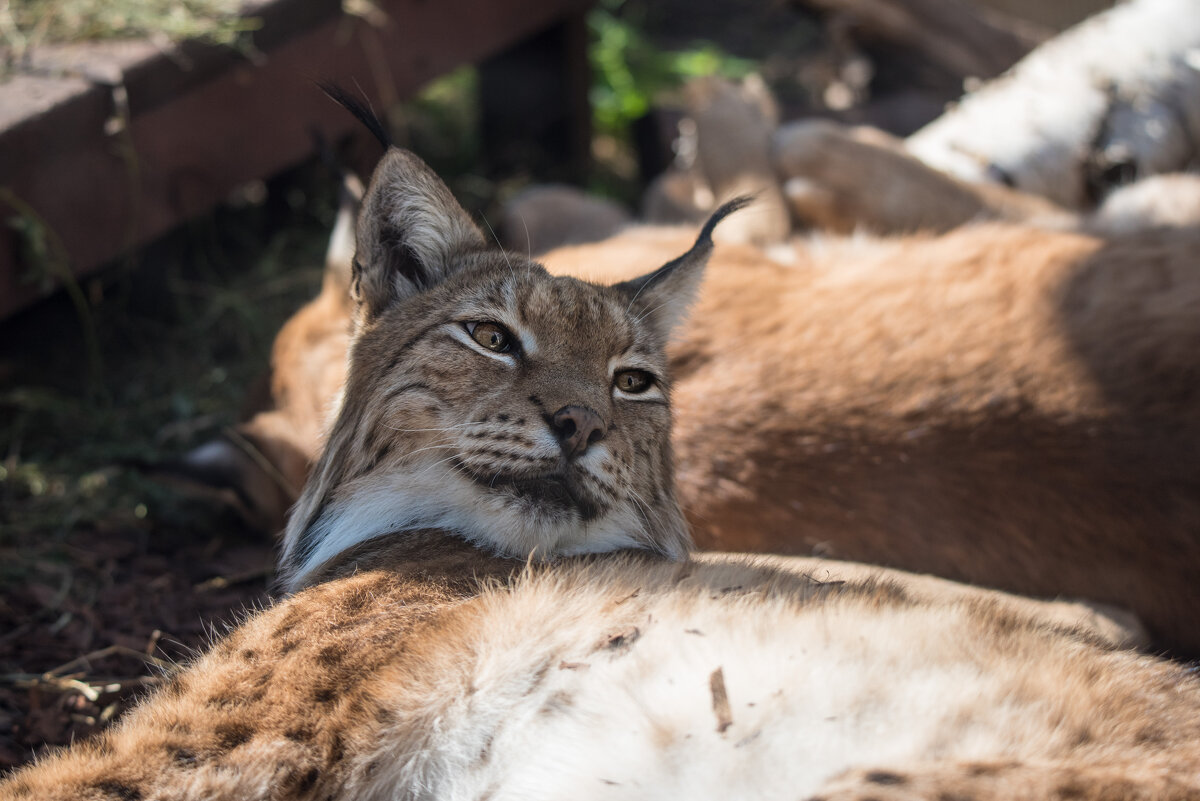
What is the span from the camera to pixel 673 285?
10.5ft

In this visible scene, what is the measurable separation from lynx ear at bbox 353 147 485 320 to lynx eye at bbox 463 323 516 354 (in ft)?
1.13

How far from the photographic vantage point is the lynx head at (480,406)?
254 cm

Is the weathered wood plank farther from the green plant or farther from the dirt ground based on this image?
the green plant

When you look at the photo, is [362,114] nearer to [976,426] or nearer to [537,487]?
[537,487]

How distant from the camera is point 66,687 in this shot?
10.2ft

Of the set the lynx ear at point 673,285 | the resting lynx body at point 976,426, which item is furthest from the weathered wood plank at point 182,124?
the lynx ear at point 673,285

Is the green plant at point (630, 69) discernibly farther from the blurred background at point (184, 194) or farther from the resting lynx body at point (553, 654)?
the resting lynx body at point (553, 654)

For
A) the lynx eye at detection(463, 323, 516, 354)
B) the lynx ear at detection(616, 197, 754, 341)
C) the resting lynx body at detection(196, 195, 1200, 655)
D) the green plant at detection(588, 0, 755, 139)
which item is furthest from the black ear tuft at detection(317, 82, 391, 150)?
the green plant at detection(588, 0, 755, 139)

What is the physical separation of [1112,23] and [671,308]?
470 cm

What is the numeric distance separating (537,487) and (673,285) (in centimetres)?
93

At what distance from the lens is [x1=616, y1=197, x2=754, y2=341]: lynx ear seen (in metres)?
3.14

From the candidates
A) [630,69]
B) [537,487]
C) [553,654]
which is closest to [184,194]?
[537,487]

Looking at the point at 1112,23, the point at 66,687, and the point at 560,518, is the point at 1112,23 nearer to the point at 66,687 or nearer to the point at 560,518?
the point at 560,518

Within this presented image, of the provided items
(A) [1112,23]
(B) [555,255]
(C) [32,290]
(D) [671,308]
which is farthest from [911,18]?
(C) [32,290]
